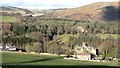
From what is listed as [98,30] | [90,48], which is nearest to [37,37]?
[90,48]

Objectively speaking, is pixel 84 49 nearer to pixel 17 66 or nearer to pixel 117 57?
pixel 117 57

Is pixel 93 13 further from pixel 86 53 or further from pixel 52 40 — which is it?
pixel 86 53

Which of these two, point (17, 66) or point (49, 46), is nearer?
point (17, 66)

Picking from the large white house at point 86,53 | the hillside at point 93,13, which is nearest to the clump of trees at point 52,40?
the large white house at point 86,53

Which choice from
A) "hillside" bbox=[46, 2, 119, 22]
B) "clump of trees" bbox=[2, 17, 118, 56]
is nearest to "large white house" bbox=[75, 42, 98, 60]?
"clump of trees" bbox=[2, 17, 118, 56]

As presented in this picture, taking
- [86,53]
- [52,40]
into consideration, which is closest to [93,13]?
[52,40]

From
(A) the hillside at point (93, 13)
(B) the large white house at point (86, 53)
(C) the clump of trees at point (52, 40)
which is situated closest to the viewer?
(B) the large white house at point (86, 53)

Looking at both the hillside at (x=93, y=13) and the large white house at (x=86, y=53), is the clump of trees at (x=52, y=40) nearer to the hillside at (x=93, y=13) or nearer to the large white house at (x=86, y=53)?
the large white house at (x=86, y=53)

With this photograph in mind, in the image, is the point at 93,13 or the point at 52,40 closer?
the point at 52,40

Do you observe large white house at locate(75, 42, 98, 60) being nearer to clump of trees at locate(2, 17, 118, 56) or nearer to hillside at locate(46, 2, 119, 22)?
clump of trees at locate(2, 17, 118, 56)

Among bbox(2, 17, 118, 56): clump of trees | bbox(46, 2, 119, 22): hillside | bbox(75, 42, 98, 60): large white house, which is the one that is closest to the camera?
bbox(75, 42, 98, 60): large white house

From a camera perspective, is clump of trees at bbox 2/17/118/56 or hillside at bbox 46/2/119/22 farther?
hillside at bbox 46/2/119/22
